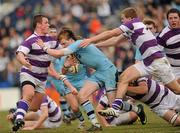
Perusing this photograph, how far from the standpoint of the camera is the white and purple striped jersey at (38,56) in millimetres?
13664

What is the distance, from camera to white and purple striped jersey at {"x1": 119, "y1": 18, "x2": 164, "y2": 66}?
42.7ft

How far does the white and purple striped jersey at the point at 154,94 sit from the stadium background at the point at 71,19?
29.0 ft

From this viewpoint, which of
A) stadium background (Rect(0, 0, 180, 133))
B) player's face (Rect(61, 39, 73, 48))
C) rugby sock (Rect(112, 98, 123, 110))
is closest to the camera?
rugby sock (Rect(112, 98, 123, 110))

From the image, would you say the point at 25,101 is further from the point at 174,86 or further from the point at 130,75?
the point at 174,86

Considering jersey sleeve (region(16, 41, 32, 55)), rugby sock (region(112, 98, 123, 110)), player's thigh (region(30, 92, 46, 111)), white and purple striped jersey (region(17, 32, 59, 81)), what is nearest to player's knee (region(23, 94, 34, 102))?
white and purple striped jersey (region(17, 32, 59, 81))

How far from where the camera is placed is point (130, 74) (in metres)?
13.0

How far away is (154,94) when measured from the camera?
45.9 feet

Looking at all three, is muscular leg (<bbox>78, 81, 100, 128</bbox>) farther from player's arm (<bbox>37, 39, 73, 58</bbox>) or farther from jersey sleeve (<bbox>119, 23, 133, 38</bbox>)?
jersey sleeve (<bbox>119, 23, 133, 38</bbox>)

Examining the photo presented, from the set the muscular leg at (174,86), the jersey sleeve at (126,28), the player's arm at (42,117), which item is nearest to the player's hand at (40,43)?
the jersey sleeve at (126,28)

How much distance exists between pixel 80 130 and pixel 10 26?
14.6 metres

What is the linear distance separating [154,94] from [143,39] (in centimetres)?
138

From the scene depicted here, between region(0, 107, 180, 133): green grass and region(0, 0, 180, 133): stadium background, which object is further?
region(0, 0, 180, 133): stadium background

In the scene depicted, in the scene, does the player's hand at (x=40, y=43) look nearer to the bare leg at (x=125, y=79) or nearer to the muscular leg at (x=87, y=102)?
the muscular leg at (x=87, y=102)

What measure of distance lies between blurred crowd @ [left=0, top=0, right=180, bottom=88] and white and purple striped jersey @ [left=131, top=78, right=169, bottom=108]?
30.1 ft
